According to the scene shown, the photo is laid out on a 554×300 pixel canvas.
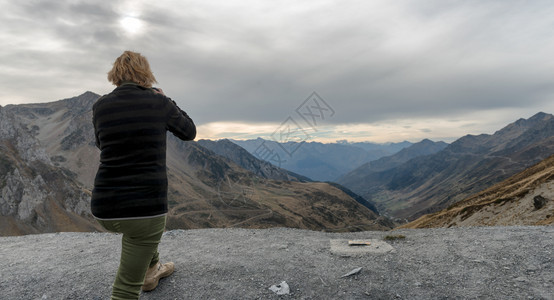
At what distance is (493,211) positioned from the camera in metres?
31.4

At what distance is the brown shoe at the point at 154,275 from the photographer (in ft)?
20.4

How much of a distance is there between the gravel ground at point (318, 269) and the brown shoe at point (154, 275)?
14 centimetres

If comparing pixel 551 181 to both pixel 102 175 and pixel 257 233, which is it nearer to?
pixel 257 233

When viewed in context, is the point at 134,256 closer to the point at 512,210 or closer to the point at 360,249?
the point at 360,249

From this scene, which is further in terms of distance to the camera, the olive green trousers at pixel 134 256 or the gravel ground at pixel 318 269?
the gravel ground at pixel 318 269

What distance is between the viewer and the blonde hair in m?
4.58

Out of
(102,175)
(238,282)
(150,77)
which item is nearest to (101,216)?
(102,175)

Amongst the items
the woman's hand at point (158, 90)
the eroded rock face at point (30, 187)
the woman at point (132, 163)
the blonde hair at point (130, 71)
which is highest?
Result: the blonde hair at point (130, 71)

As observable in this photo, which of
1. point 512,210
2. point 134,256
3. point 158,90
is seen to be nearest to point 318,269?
point 134,256

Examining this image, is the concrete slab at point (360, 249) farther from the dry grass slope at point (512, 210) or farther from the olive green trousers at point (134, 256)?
the dry grass slope at point (512, 210)

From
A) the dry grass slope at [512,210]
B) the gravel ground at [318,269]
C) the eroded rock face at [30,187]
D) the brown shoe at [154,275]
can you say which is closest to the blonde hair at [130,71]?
the brown shoe at [154,275]

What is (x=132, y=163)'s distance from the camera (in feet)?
13.9

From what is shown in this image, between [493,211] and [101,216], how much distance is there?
38522 mm

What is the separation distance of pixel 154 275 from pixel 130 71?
14.8 ft
